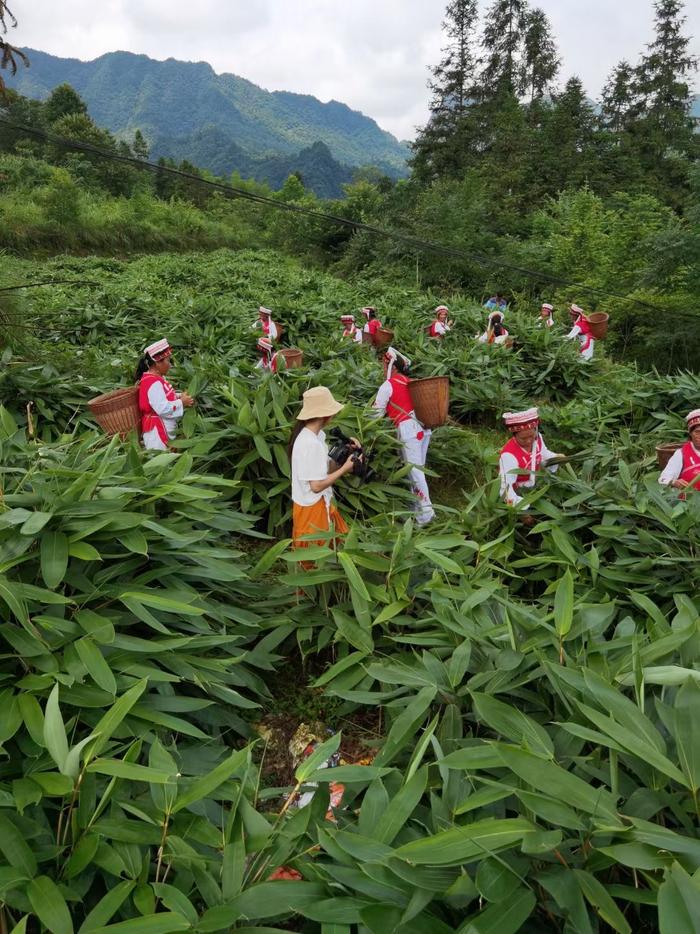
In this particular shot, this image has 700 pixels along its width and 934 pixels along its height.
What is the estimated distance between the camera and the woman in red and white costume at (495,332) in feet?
26.5

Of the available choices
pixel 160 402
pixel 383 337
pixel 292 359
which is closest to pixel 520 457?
pixel 160 402

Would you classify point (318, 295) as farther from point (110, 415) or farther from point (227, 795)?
point (227, 795)

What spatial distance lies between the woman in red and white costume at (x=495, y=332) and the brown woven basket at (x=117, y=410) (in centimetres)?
528

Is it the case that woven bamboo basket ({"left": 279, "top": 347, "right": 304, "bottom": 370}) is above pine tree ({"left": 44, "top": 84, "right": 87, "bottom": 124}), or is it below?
below

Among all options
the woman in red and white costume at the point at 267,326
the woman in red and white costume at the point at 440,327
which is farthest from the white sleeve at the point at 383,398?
the woman in red and white costume at the point at 440,327

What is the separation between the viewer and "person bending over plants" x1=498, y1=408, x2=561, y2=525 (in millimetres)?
3627

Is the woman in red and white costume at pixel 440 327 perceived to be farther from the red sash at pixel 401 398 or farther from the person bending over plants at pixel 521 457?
the person bending over plants at pixel 521 457

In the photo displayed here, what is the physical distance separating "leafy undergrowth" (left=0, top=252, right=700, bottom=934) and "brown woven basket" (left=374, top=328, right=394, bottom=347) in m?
4.09

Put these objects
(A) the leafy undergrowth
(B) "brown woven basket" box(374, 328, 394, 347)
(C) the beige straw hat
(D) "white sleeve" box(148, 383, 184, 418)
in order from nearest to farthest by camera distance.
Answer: (A) the leafy undergrowth, (C) the beige straw hat, (D) "white sleeve" box(148, 383, 184, 418), (B) "brown woven basket" box(374, 328, 394, 347)

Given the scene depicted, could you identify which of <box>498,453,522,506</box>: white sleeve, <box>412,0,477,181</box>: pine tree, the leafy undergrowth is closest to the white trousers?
the leafy undergrowth

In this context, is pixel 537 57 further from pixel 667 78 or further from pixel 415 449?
pixel 415 449

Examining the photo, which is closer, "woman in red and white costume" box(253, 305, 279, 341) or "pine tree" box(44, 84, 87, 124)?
"woman in red and white costume" box(253, 305, 279, 341)

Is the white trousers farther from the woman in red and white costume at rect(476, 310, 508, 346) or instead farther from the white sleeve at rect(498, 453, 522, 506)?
the woman in red and white costume at rect(476, 310, 508, 346)


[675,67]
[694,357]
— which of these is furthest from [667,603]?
[675,67]
